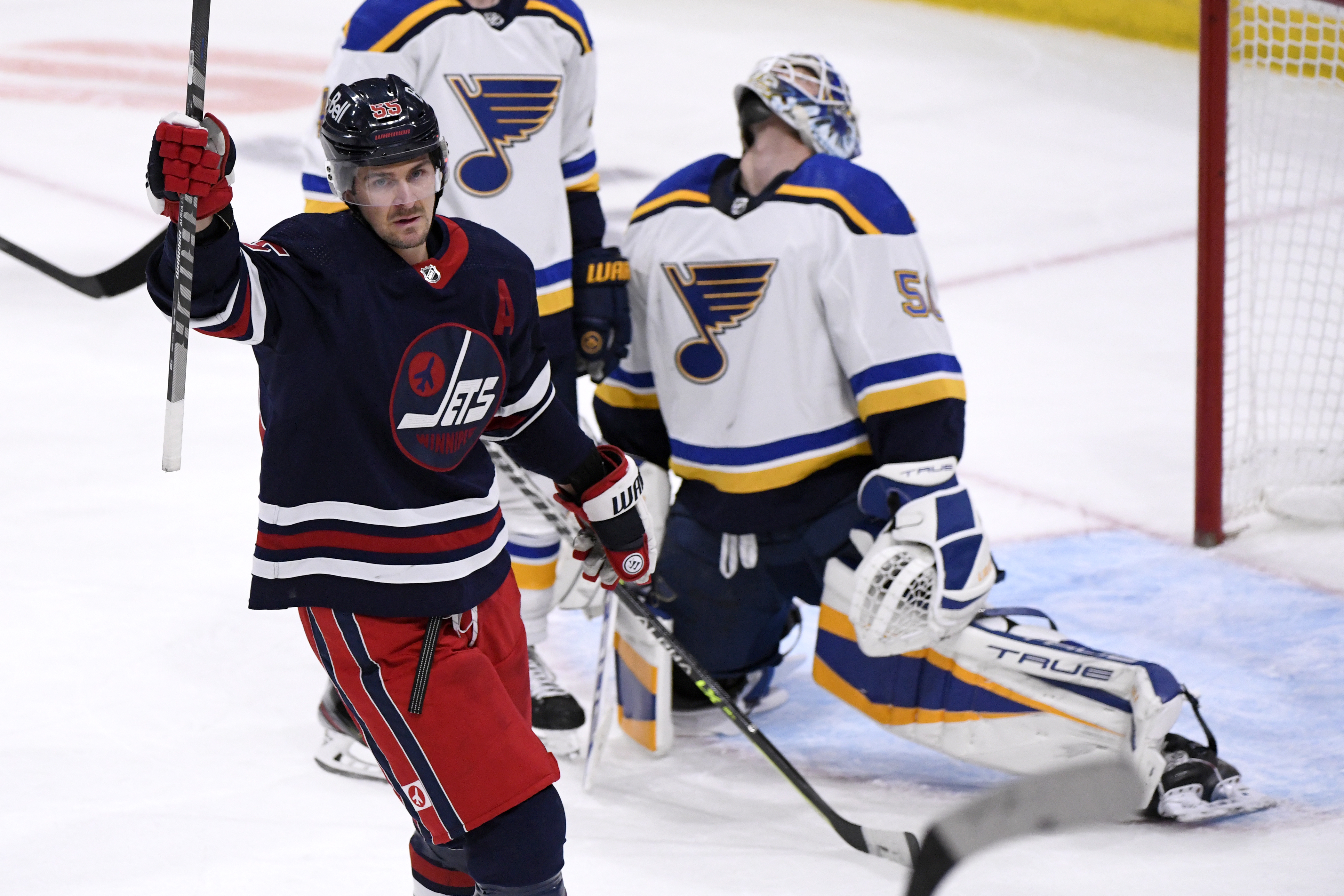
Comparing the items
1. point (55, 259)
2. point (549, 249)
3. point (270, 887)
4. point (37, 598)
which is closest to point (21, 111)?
point (55, 259)

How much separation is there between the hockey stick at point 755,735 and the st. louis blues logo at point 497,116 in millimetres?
505

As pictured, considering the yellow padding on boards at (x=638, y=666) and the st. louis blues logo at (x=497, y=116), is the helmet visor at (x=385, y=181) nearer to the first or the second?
the st. louis blues logo at (x=497, y=116)

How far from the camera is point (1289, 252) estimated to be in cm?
419

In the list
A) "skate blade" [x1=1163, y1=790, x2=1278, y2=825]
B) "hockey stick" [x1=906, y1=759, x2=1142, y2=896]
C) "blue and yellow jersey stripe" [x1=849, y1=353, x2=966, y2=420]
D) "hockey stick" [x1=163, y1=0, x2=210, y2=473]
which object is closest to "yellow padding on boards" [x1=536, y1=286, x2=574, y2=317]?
"blue and yellow jersey stripe" [x1=849, y1=353, x2=966, y2=420]

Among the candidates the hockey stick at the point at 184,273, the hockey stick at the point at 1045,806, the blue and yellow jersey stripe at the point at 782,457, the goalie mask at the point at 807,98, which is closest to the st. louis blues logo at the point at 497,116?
the goalie mask at the point at 807,98

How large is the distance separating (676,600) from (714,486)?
0.72 ft

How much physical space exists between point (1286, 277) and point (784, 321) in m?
2.04

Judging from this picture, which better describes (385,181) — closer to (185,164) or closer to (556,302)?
(185,164)

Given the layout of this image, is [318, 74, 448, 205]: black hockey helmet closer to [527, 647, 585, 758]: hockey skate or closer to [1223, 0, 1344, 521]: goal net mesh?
[527, 647, 585, 758]: hockey skate

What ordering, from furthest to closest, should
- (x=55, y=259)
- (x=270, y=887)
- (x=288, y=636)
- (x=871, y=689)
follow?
(x=55, y=259)
(x=288, y=636)
(x=871, y=689)
(x=270, y=887)

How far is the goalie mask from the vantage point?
2.64 metres

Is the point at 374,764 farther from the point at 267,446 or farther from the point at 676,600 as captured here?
the point at 267,446

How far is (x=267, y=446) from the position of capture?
6.03 feet

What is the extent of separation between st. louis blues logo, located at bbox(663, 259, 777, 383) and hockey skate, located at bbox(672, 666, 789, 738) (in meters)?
0.56
